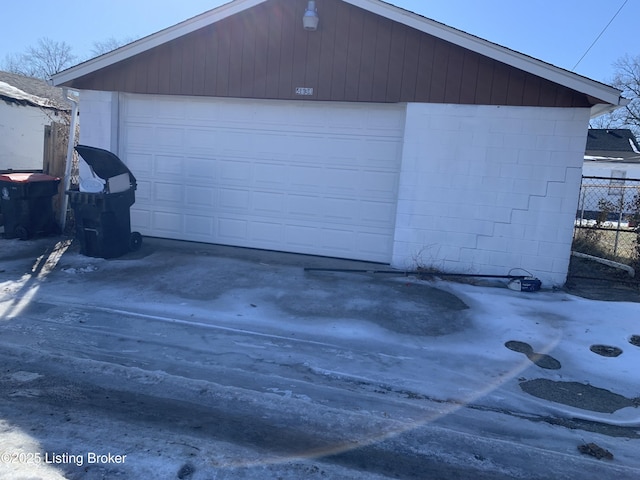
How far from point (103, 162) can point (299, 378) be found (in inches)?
215

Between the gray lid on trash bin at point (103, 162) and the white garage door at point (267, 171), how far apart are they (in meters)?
1.51

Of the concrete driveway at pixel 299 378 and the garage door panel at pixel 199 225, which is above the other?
the garage door panel at pixel 199 225

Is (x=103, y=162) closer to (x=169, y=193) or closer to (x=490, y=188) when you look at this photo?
(x=169, y=193)

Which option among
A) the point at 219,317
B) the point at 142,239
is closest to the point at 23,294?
the point at 219,317

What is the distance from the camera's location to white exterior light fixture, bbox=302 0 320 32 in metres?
8.21

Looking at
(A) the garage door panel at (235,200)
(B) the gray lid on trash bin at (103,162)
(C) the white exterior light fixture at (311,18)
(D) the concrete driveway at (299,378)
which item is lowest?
(D) the concrete driveway at (299,378)

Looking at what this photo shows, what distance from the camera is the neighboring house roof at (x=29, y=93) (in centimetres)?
1509

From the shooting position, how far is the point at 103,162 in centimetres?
815

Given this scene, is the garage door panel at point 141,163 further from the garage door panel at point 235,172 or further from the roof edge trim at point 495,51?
the roof edge trim at point 495,51

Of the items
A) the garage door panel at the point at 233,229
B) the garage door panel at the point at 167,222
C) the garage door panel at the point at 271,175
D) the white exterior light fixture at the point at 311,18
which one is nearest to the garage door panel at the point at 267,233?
the garage door panel at the point at 233,229

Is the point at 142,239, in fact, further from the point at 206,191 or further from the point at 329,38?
the point at 329,38

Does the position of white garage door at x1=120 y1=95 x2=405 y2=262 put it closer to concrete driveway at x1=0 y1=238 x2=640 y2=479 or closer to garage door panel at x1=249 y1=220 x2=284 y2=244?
garage door panel at x1=249 y1=220 x2=284 y2=244

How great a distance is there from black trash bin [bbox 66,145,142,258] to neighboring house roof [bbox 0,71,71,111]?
7321mm

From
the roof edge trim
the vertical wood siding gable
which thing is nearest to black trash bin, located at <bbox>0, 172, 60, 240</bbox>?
the vertical wood siding gable
